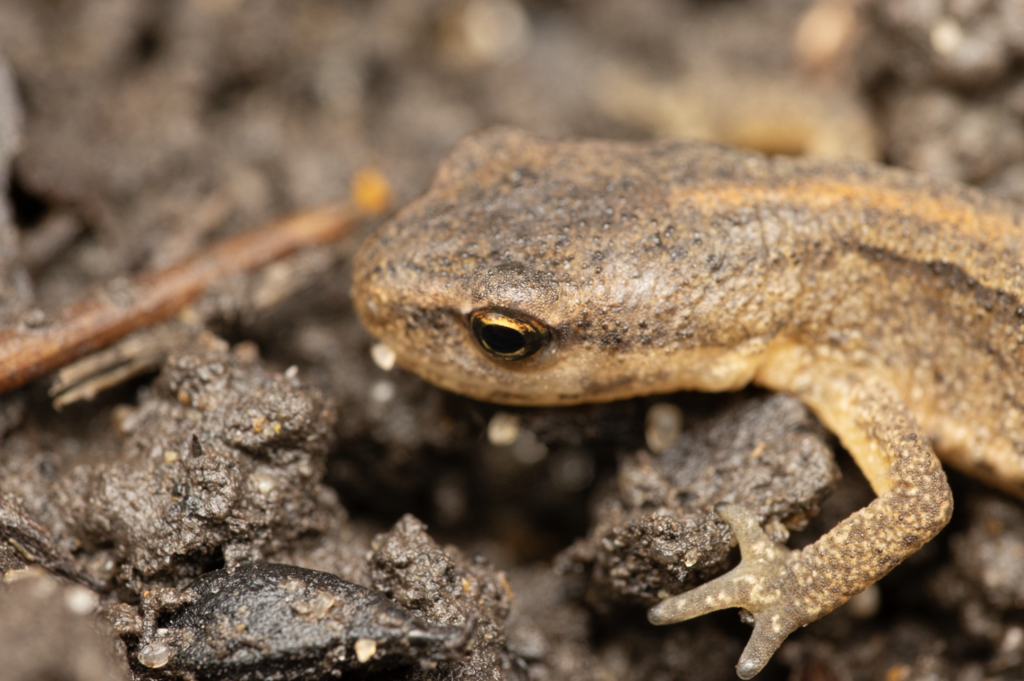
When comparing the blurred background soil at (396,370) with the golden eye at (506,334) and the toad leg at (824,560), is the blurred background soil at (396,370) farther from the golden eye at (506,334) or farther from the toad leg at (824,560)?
the golden eye at (506,334)

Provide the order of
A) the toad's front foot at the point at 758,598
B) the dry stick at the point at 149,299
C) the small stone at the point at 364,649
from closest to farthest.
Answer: the small stone at the point at 364,649, the toad's front foot at the point at 758,598, the dry stick at the point at 149,299

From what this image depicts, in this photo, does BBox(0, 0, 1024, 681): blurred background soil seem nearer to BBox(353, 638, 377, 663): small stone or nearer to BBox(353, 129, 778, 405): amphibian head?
BBox(353, 638, 377, 663): small stone

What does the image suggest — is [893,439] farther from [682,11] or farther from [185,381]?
[682,11]

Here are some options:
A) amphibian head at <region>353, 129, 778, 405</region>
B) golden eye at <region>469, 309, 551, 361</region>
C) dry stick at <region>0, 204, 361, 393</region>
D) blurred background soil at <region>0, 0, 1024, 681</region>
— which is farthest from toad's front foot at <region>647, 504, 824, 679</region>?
dry stick at <region>0, 204, 361, 393</region>

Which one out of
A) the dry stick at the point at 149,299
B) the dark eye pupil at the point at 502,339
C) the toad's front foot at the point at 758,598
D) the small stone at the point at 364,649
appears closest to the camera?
the small stone at the point at 364,649

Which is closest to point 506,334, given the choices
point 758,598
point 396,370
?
point 396,370

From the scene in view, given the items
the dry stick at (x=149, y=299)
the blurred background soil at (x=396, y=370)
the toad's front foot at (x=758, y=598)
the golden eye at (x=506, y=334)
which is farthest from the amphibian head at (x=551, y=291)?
the dry stick at (x=149, y=299)
